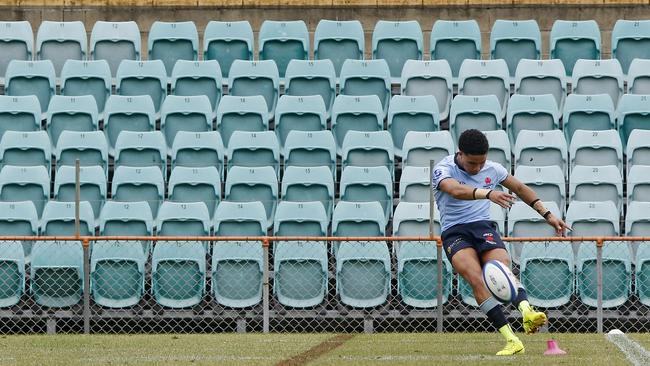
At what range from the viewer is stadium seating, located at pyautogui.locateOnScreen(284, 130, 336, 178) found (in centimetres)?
1576

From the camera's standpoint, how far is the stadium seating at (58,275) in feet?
46.1

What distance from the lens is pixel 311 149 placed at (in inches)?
621

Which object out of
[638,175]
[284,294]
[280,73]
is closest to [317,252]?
[284,294]

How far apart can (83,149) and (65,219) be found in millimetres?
1405

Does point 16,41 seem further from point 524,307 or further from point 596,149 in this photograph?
point 524,307

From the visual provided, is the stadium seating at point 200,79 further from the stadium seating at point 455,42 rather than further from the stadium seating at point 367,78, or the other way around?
the stadium seating at point 455,42

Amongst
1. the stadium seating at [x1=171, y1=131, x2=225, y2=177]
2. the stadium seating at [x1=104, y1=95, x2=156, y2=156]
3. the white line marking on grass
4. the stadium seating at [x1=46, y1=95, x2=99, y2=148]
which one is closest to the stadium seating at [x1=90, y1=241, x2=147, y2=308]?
the stadium seating at [x1=171, y1=131, x2=225, y2=177]

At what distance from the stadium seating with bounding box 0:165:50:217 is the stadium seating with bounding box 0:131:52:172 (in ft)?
1.60

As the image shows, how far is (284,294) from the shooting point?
558 inches

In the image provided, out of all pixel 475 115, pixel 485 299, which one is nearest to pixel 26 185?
pixel 475 115

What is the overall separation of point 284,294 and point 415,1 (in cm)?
661

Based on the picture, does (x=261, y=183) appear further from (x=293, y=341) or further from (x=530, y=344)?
(x=530, y=344)

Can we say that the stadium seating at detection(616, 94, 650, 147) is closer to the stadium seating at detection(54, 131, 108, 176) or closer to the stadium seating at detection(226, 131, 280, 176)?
the stadium seating at detection(226, 131, 280, 176)

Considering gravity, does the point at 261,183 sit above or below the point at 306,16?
below
